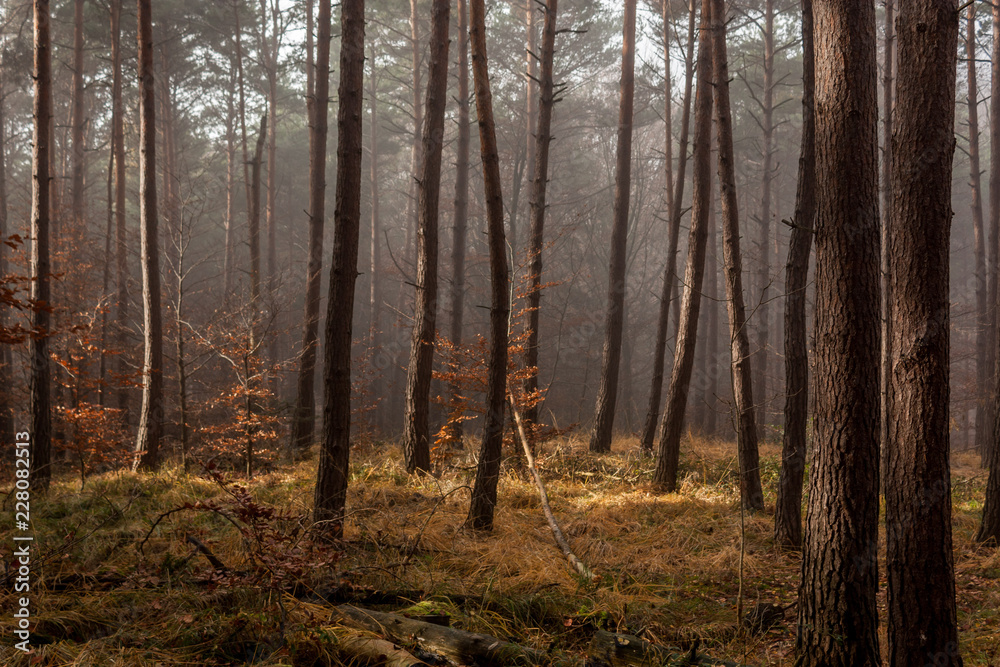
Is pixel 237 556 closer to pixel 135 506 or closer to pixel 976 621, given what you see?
pixel 135 506

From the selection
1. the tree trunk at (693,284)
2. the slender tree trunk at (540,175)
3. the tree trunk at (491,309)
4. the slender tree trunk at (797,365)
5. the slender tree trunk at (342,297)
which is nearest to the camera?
the slender tree trunk at (342,297)

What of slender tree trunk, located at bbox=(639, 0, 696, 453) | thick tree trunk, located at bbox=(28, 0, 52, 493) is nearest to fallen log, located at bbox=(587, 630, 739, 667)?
slender tree trunk, located at bbox=(639, 0, 696, 453)

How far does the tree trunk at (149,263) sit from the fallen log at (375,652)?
8.02 meters

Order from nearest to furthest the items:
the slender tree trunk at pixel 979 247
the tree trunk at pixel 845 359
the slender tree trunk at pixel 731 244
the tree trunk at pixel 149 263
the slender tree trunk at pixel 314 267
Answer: the tree trunk at pixel 845 359, the slender tree trunk at pixel 731 244, the tree trunk at pixel 149 263, the slender tree trunk at pixel 314 267, the slender tree trunk at pixel 979 247

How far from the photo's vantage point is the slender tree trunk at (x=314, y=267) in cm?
1232

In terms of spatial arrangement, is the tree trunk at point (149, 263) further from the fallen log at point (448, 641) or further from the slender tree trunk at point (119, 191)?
the fallen log at point (448, 641)

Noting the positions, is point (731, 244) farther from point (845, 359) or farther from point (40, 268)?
point (40, 268)

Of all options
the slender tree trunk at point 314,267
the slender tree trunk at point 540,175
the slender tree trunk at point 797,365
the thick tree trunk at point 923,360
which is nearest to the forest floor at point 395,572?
the slender tree trunk at point 797,365

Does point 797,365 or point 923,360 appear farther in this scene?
point 797,365

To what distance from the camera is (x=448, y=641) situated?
380 centimetres

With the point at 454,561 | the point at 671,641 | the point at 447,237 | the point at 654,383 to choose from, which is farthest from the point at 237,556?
the point at 447,237

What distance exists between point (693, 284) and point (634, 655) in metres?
6.12

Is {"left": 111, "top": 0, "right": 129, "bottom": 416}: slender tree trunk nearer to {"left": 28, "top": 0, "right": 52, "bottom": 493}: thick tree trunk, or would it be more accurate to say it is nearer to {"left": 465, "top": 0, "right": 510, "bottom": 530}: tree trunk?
{"left": 28, "top": 0, "right": 52, "bottom": 493}: thick tree trunk

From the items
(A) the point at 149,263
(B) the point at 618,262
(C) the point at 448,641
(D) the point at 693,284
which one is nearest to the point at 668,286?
(B) the point at 618,262
